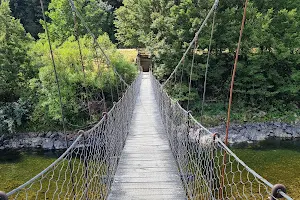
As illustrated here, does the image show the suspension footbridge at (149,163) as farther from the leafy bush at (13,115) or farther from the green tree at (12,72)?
the green tree at (12,72)

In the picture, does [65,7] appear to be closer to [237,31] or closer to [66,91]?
[66,91]

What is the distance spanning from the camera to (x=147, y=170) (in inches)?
93.1

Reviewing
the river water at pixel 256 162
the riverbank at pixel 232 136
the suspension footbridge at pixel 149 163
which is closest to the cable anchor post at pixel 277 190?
the suspension footbridge at pixel 149 163

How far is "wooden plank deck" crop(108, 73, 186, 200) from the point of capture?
76.8 inches

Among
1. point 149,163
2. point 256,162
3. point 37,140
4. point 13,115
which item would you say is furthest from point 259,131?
point 13,115

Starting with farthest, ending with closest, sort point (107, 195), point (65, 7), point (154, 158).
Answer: point (65, 7)
point (154, 158)
point (107, 195)

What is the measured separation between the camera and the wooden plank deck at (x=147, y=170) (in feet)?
6.40

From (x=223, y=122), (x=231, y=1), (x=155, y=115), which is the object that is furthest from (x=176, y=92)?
(x=155, y=115)

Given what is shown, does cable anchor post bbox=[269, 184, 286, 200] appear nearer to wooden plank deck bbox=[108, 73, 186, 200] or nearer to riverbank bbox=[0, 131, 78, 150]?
wooden plank deck bbox=[108, 73, 186, 200]

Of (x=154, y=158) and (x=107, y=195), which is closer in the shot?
(x=107, y=195)

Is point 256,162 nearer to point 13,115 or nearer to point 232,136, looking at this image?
point 232,136

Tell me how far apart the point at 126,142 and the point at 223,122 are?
6175 millimetres

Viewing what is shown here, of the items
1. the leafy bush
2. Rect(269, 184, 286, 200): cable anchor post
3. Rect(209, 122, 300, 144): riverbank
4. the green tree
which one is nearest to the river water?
Rect(209, 122, 300, 144): riverbank

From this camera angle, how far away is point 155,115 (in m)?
4.75
